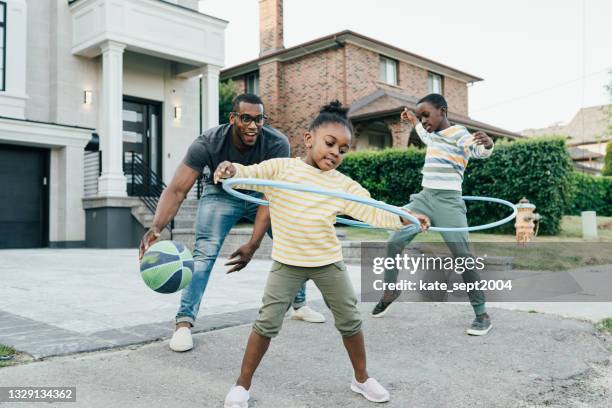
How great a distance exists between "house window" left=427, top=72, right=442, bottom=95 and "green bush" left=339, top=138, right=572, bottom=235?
44.8 ft

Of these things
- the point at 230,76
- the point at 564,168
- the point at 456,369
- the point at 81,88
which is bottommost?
the point at 456,369

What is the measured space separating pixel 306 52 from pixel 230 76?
5257 mm

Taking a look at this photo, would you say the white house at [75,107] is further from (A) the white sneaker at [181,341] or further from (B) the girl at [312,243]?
(B) the girl at [312,243]

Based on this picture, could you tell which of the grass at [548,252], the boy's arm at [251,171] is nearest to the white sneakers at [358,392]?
the boy's arm at [251,171]

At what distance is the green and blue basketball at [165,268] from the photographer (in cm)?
323

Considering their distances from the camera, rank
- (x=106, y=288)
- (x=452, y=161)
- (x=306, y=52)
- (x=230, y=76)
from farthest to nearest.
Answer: (x=230, y=76), (x=306, y=52), (x=106, y=288), (x=452, y=161)

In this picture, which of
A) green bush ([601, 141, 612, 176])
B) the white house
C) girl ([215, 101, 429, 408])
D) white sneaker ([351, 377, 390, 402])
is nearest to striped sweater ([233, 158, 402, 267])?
girl ([215, 101, 429, 408])

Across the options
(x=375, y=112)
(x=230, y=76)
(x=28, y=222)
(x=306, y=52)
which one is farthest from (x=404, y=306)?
(x=230, y=76)

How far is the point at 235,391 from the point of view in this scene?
2580 millimetres

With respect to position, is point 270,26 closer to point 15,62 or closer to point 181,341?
point 15,62

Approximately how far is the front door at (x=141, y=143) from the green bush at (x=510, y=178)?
7377 millimetres

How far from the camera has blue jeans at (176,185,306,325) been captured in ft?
12.4

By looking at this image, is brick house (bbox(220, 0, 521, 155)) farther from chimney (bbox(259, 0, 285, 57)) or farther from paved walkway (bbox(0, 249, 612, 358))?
paved walkway (bbox(0, 249, 612, 358))

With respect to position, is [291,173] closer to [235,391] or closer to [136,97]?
[235,391]
